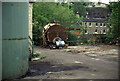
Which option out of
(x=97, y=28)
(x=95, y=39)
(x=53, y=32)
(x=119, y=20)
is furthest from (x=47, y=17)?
(x=97, y=28)

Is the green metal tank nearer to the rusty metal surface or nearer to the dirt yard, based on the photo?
the dirt yard

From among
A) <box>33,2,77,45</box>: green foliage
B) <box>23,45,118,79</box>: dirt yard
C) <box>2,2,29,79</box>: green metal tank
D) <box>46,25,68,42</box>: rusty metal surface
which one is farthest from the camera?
<box>33,2,77,45</box>: green foliage

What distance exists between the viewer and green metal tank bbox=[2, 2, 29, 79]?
565cm

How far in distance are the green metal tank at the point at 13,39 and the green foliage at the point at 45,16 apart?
1556 cm

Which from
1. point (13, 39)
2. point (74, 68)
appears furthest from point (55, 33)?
point (13, 39)

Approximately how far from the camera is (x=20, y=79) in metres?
5.87

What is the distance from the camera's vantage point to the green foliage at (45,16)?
22.0 meters

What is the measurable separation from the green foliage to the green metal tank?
1556cm

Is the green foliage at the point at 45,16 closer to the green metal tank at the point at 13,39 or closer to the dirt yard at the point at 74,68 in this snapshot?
the dirt yard at the point at 74,68

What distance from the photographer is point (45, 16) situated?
2245 centimetres

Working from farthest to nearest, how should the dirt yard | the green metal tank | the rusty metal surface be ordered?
1. the rusty metal surface
2. the dirt yard
3. the green metal tank

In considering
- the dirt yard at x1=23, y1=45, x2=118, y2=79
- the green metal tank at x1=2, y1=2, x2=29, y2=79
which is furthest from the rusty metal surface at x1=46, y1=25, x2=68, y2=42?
the green metal tank at x1=2, y1=2, x2=29, y2=79

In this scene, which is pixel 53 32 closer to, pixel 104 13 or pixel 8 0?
pixel 8 0

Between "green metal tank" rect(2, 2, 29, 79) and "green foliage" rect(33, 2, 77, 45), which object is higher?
"green foliage" rect(33, 2, 77, 45)
